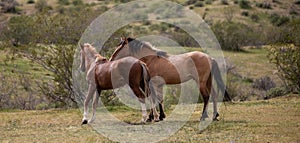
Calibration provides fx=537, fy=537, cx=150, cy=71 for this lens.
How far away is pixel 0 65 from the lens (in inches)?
1184

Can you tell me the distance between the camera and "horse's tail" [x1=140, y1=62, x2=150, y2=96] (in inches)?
535

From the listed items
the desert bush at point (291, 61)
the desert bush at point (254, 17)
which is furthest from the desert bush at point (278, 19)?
the desert bush at point (291, 61)

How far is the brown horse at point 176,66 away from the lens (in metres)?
14.1

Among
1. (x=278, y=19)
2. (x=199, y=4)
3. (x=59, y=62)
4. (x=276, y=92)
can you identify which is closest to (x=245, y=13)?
(x=278, y=19)

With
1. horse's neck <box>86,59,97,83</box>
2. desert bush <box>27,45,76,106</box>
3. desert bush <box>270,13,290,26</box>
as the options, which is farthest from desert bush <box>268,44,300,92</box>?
desert bush <box>270,13,290,26</box>

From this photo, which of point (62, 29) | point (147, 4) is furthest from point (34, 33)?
point (147, 4)

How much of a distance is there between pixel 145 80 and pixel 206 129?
214 cm

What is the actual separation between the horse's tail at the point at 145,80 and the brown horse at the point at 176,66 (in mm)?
733

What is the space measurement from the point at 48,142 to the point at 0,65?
65.5 feet

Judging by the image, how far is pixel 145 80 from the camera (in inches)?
537

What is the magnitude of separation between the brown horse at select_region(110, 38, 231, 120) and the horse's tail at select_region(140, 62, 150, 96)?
0.73 m

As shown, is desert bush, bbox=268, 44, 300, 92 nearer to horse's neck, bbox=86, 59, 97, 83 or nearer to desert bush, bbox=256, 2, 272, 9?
horse's neck, bbox=86, 59, 97, 83

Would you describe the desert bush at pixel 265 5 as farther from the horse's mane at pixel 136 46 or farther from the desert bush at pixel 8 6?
the horse's mane at pixel 136 46

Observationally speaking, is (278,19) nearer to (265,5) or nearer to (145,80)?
(265,5)
